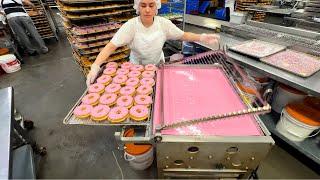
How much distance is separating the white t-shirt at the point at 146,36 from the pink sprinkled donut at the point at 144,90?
0.61m

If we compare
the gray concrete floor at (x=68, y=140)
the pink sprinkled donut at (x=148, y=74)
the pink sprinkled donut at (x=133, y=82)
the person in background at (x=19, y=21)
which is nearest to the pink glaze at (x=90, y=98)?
the pink sprinkled donut at (x=133, y=82)

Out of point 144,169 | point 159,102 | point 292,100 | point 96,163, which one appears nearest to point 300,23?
point 292,100

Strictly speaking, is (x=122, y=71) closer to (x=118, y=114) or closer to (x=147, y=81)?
(x=147, y=81)

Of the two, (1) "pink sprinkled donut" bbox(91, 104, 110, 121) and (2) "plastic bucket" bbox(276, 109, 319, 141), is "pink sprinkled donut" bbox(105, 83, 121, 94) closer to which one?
(1) "pink sprinkled donut" bbox(91, 104, 110, 121)

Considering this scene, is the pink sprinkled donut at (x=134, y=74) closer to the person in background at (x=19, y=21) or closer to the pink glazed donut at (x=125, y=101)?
the pink glazed donut at (x=125, y=101)

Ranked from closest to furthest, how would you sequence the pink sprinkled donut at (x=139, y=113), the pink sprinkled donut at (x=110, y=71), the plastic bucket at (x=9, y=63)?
1. the pink sprinkled donut at (x=139, y=113)
2. the pink sprinkled donut at (x=110, y=71)
3. the plastic bucket at (x=9, y=63)

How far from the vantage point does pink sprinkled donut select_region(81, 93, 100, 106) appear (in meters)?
1.29

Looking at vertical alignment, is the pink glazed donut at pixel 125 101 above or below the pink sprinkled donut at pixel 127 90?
below

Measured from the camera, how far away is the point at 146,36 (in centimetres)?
190

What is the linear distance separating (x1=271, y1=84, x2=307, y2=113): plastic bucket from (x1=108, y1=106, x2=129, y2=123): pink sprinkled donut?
1648 mm

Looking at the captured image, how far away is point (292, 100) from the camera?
6.22 feet

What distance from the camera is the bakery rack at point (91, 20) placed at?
2.76 metres

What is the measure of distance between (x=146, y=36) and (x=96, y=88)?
2.58 ft

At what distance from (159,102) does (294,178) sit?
167 cm
